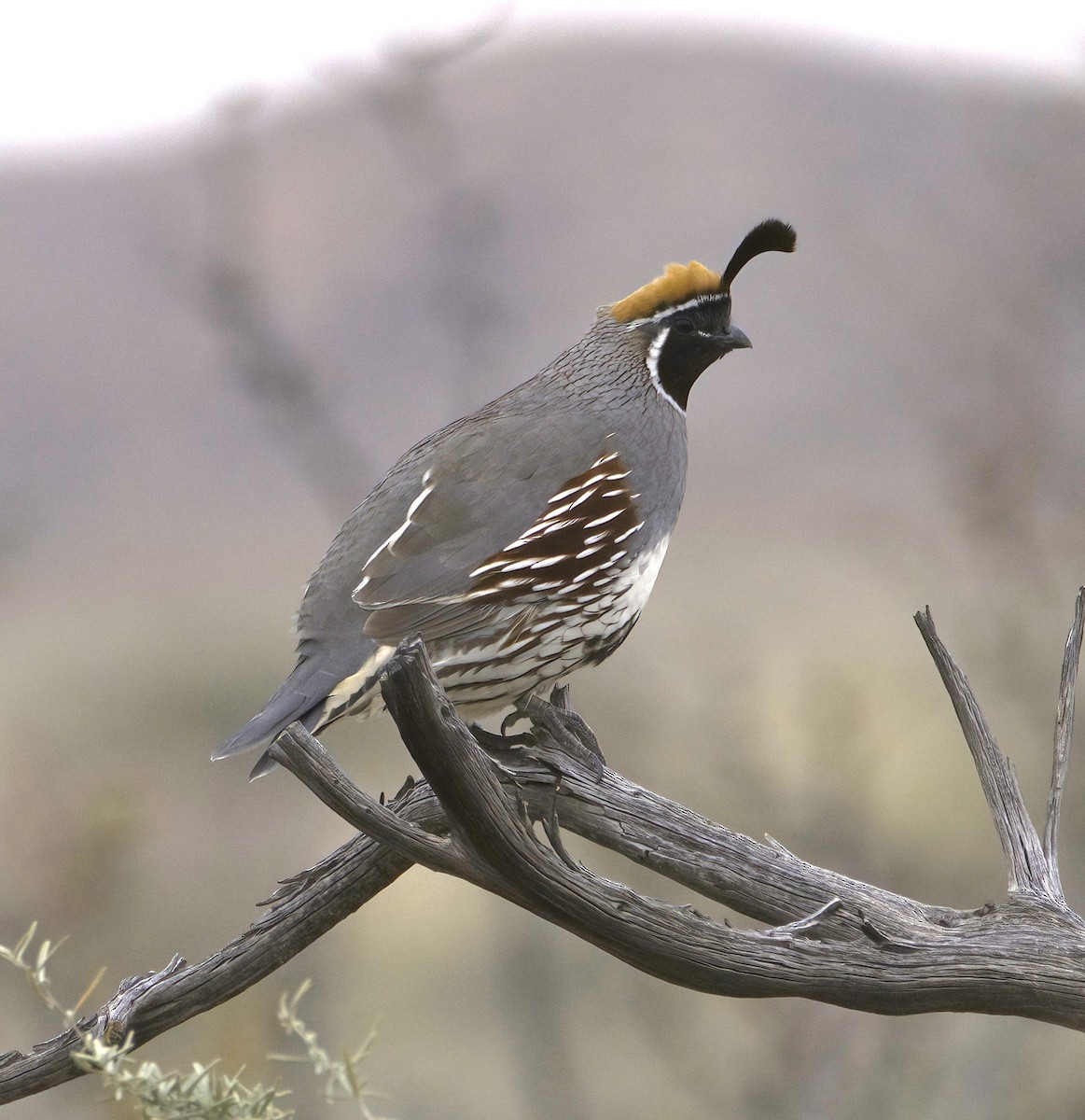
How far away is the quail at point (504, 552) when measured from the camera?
311 cm

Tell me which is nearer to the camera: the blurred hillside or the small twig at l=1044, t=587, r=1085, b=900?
the small twig at l=1044, t=587, r=1085, b=900

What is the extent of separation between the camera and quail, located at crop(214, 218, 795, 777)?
3111 mm

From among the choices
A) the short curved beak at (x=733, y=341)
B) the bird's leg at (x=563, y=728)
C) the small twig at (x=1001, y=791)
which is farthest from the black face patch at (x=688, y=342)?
the small twig at (x=1001, y=791)

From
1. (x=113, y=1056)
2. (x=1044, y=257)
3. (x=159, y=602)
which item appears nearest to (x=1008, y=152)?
(x=1044, y=257)

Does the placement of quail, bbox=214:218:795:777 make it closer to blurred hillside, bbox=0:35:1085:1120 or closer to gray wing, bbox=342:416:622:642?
gray wing, bbox=342:416:622:642

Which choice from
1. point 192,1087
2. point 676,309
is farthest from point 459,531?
point 192,1087

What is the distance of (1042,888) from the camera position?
2.58 m

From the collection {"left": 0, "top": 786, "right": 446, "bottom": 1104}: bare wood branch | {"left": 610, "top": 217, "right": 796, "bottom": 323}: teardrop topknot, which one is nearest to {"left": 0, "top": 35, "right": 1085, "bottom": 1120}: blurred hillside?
{"left": 610, "top": 217, "right": 796, "bottom": 323}: teardrop topknot

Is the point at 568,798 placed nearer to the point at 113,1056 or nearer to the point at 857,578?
the point at 113,1056

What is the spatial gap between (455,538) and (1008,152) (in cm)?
462

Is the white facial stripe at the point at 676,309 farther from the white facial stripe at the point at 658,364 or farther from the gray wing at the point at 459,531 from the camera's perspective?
the gray wing at the point at 459,531

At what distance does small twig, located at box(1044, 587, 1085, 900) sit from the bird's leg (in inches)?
38.1

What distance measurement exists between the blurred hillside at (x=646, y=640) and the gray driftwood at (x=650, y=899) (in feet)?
7.69

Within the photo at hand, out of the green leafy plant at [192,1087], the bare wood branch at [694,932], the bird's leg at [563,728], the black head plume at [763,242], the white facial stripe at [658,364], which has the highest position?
the black head plume at [763,242]
